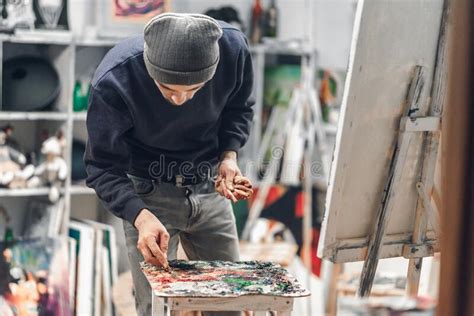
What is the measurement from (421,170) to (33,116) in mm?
2305

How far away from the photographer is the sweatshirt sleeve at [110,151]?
7.87 ft

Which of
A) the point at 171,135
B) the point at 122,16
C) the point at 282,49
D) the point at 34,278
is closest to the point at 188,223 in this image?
the point at 171,135

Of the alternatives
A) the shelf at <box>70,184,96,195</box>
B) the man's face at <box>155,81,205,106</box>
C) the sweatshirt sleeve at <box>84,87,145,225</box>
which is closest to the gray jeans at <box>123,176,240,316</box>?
the sweatshirt sleeve at <box>84,87,145,225</box>

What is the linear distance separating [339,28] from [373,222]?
2763 mm

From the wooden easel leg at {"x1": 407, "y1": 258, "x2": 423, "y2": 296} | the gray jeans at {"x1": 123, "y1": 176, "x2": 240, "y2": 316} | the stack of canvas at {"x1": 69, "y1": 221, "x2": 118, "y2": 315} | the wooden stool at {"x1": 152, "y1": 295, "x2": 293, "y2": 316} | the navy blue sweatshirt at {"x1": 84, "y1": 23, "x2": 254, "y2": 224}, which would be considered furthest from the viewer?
the stack of canvas at {"x1": 69, "y1": 221, "x2": 118, "y2": 315}

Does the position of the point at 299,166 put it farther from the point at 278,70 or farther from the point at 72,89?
the point at 72,89

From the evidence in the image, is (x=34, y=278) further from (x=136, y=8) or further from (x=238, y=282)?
(x=238, y=282)

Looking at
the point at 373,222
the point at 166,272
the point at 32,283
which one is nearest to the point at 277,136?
the point at 32,283

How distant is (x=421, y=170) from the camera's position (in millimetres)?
2631

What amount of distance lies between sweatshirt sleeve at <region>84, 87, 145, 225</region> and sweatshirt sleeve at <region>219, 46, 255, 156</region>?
0.35m

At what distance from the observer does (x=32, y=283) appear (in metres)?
4.28

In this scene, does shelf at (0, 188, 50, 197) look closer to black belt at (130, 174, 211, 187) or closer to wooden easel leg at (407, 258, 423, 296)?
black belt at (130, 174, 211, 187)

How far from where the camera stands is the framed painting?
15.0ft

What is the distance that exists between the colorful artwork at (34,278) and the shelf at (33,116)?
0.61 metres
